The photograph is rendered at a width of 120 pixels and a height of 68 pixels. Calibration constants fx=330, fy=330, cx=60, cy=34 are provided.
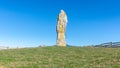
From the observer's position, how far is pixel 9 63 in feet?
102

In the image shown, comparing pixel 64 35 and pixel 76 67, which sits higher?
pixel 64 35

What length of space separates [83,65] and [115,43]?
85.9 feet

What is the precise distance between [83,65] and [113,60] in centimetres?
303

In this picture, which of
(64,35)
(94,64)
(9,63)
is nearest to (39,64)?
(9,63)

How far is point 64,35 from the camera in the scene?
5356cm

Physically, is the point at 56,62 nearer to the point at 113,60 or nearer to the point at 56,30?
the point at 113,60

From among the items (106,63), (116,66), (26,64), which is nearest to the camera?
(116,66)

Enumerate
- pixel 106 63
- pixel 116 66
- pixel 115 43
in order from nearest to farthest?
pixel 116 66
pixel 106 63
pixel 115 43

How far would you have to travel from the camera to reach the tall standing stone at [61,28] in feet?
173

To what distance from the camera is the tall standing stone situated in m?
52.7

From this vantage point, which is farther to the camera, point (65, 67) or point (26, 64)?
point (26, 64)

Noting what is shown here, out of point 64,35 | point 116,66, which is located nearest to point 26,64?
point 116,66

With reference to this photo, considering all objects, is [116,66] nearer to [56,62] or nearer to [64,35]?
[56,62]

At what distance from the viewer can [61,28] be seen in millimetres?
54156
